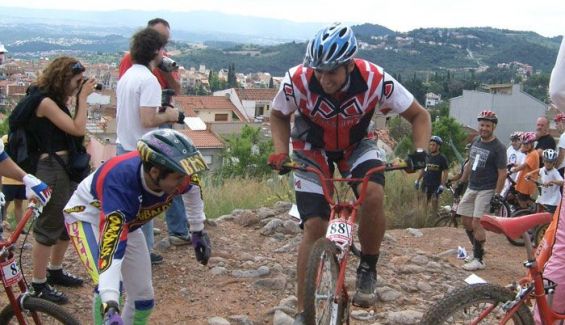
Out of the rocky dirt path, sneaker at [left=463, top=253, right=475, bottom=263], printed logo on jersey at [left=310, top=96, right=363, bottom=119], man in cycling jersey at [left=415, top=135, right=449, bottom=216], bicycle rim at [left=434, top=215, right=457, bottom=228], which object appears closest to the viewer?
printed logo on jersey at [left=310, top=96, right=363, bottom=119]

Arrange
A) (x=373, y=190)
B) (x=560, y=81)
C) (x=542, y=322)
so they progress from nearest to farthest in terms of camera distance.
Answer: (x=560, y=81) < (x=542, y=322) < (x=373, y=190)

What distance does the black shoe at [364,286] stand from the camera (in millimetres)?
A: 4012

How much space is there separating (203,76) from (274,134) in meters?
109

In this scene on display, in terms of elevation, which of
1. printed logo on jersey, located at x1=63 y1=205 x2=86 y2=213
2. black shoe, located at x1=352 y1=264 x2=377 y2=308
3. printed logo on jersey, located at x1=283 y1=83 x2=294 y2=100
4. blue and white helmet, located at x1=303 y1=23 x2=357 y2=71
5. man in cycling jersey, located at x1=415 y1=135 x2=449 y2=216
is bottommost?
man in cycling jersey, located at x1=415 y1=135 x2=449 y2=216

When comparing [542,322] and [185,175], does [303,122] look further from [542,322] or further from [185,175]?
[542,322]

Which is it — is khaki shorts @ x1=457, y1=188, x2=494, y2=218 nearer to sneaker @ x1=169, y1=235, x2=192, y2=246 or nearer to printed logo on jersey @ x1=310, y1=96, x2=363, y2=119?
sneaker @ x1=169, y1=235, x2=192, y2=246

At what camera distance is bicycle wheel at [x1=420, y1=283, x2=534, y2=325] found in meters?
2.94

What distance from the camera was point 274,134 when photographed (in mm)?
4297

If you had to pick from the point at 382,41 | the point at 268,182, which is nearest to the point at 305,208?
the point at 268,182

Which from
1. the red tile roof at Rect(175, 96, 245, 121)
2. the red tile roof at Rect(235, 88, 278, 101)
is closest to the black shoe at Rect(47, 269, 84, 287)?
the red tile roof at Rect(175, 96, 245, 121)

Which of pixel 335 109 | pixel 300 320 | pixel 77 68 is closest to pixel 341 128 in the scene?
pixel 335 109

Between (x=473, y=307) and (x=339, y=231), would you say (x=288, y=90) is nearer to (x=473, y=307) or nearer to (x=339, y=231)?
(x=339, y=231)

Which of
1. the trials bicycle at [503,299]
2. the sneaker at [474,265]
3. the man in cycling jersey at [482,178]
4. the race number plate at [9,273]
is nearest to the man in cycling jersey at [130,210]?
the race number plate at [9,273]

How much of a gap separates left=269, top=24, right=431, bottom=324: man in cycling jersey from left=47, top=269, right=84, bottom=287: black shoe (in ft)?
6.28
